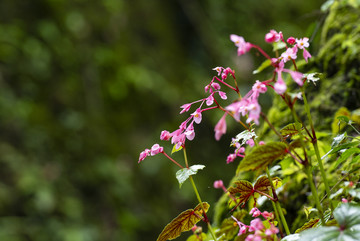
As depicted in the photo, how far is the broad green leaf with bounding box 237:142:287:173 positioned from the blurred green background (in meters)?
2.05

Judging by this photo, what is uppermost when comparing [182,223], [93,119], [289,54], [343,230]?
[93,119]

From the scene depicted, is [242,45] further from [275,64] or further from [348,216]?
[348,216]

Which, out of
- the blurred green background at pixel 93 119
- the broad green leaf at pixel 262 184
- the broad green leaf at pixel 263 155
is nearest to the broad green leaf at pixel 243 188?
the broad green leaf at pixel 262 184

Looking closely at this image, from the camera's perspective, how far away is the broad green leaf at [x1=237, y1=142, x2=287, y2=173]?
437 millimetres

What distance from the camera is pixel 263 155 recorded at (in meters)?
0.44

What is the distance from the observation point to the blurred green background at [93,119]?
7.68 feet

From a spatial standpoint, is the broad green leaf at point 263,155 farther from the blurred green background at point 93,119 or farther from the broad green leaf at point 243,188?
the blurred green background at point 93,119

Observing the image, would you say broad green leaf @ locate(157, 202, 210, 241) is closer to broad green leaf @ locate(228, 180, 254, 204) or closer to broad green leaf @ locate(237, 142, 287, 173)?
broad green leaf @ locate(228, 180, 254, 204)

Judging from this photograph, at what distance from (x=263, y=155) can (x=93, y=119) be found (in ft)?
7.98

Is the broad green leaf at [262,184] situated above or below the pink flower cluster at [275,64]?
below

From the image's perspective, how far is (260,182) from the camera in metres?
0.59

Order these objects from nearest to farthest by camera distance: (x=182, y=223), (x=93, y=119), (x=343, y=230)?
(x=343, y=230), (x=182, y=223), (x=93, y=119)

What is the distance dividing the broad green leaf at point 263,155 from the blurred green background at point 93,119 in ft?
6.73

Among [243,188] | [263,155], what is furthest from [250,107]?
[243,188]
